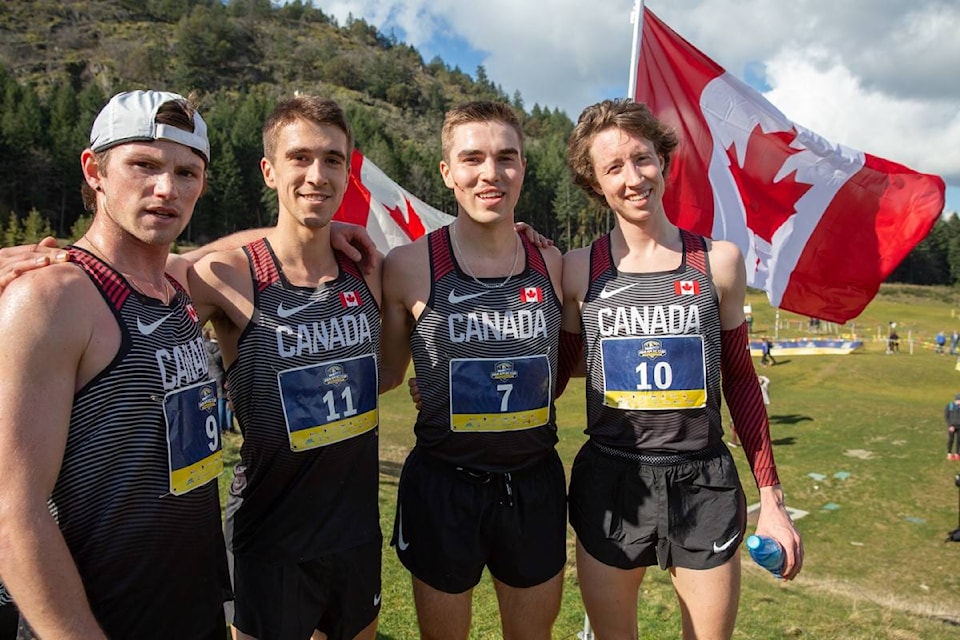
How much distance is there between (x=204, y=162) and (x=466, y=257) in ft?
4.34

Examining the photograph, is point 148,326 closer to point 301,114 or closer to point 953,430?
point 301,114

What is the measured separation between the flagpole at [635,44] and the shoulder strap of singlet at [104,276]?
421 cm

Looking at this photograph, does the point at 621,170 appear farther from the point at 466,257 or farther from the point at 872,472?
the point at 872,472

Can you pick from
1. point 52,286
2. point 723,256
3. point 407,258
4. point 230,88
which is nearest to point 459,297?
point 407,258

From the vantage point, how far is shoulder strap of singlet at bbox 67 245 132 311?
2.04 m

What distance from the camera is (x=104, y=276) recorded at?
81.7 inches

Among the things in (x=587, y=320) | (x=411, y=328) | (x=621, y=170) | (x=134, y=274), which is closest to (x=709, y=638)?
(x=587, y=320)

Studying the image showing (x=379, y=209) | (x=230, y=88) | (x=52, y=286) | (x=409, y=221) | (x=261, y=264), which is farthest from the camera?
(x=230, y=88)

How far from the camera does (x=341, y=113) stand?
302 centimetres

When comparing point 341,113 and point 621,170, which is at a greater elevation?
point 341,113

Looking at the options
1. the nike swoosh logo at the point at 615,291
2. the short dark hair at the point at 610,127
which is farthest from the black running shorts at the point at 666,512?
the short dark hair at the point at 610,127

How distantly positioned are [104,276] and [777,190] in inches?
A: 205

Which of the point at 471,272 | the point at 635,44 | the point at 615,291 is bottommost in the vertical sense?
the point at 615,291

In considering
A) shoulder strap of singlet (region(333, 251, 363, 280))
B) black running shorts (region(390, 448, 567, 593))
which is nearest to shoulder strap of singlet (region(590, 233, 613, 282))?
black running shorts (region(390, 448, 567, 593))
